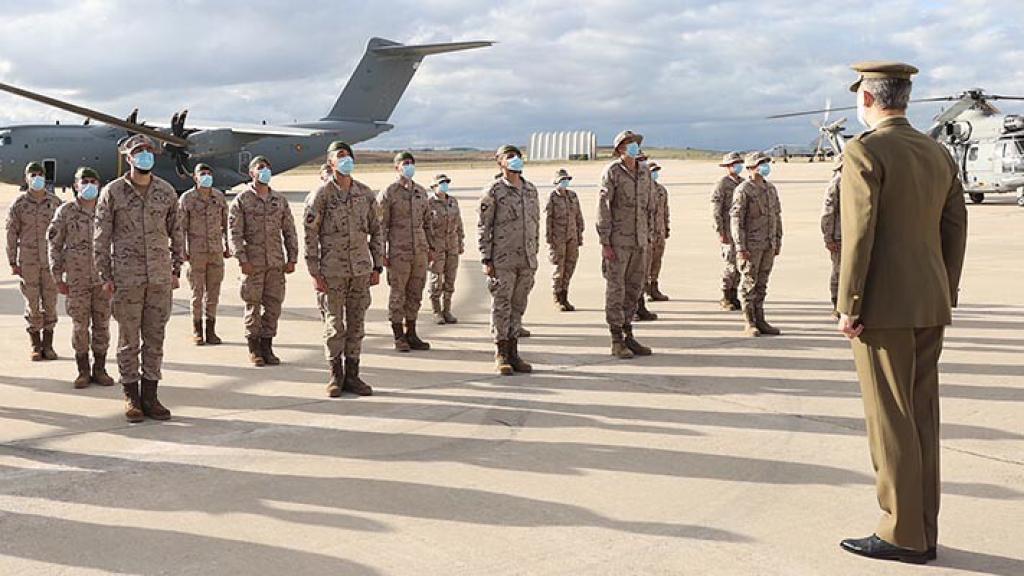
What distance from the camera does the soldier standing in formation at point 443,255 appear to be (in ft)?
33.4

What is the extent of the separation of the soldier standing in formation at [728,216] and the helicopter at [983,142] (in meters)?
16.9

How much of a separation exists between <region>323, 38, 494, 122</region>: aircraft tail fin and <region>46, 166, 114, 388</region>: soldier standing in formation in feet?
Result: 91.2

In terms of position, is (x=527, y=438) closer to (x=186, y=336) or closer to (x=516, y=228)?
(x=516, y=228)

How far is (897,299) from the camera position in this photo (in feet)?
12.5

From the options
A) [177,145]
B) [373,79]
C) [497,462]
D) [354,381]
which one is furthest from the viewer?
[373,79]

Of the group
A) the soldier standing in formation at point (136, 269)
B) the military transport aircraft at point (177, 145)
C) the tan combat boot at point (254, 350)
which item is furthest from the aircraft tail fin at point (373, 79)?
the soldier standing in formation at point (136, 269)

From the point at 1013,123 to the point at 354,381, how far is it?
2381 centimetres

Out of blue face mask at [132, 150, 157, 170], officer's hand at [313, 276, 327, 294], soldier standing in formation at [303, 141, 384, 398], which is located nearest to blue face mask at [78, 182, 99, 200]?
blue face mask at [132, 150, 157, 170]

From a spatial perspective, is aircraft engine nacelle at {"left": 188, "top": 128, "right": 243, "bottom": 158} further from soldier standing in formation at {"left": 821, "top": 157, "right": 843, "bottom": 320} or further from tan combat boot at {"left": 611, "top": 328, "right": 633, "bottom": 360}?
tan combat boot at {"left": 611, "top": 328, "right": 633, "bottom": 360}

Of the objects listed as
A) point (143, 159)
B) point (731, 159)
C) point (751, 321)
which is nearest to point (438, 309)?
point (751, 321)

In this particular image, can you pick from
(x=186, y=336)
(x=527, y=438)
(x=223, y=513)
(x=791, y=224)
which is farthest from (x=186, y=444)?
(x=791, y=224)

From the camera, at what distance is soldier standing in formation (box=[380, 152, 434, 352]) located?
29.4 ft

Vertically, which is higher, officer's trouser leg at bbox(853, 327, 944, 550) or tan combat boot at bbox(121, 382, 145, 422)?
officer's trouser leg at bbox(853, 327, 944, 550)

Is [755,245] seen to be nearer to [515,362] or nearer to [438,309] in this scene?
[515,362]
